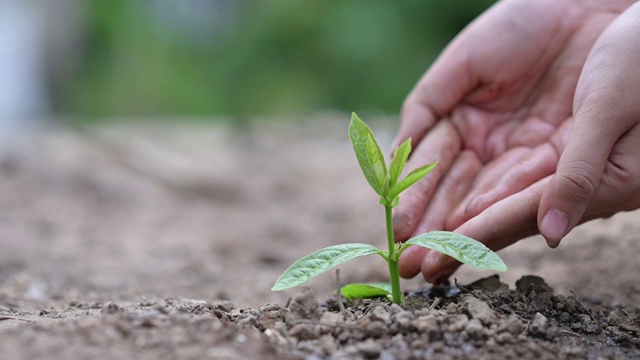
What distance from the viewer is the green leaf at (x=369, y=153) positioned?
4.90 ft

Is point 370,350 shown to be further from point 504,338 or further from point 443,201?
point 443,201

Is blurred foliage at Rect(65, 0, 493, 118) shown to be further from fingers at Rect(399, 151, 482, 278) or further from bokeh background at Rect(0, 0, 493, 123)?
fingers at Rect(399, 151, 482, 278)

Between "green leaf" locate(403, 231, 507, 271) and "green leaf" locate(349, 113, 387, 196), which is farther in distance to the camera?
"green leaf" locate(349, 113, 387, 196)

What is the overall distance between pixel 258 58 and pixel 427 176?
8537 millimetres

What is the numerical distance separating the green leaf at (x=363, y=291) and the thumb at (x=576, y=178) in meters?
0.39

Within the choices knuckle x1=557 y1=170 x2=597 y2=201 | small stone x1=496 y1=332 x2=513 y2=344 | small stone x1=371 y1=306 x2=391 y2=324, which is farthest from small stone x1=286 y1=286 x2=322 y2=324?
knuckle x1=557 y1=170 x2=597 y2=201

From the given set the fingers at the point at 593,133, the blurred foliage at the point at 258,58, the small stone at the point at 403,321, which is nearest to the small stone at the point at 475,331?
the small stone at the point at 403,321

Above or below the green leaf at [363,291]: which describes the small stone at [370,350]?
above

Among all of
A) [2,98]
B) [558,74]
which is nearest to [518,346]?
[558,74]

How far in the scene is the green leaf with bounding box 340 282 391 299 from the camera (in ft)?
5.23

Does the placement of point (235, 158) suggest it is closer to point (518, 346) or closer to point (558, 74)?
point (558, 74)

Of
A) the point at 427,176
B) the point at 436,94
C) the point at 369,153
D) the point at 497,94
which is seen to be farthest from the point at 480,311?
the point at 497,94

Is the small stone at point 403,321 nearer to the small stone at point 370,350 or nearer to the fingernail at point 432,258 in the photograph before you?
the small stone at point 370,350

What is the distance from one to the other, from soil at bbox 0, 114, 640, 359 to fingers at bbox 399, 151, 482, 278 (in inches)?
3.5
